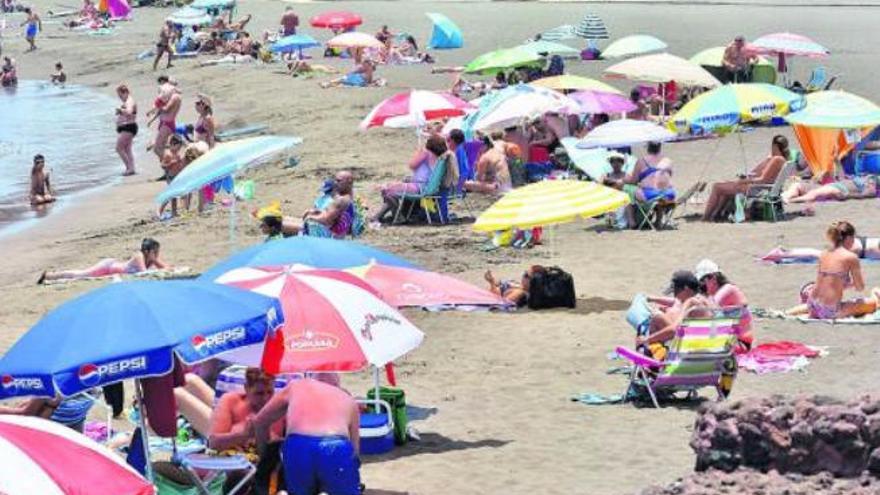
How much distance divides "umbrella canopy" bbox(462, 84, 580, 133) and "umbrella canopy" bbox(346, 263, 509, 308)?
8972mm

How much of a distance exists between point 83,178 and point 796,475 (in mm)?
20691

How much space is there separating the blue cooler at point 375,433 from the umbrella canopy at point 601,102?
1140 cm

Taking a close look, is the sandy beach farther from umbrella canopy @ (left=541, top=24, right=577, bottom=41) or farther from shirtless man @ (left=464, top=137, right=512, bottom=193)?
umbrella canopy @ (left=541, top=24, right=577, bottom=41)

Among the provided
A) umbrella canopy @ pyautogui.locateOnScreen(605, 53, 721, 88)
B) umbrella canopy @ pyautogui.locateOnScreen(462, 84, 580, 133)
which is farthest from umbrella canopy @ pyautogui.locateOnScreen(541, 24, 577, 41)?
umbrella canopy @ pyautogui.locateOnScreen(462, 84, 580, 133)

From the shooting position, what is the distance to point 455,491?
30.3 feet

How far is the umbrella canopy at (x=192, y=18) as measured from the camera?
43719mm

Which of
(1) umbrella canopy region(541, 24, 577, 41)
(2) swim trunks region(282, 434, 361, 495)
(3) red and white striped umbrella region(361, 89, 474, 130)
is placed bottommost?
(1) umbrella canopy region(541, 24, 577, 41)

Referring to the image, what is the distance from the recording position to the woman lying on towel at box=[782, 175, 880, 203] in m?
18.4

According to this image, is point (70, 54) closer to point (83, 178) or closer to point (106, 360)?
point (83, 178)

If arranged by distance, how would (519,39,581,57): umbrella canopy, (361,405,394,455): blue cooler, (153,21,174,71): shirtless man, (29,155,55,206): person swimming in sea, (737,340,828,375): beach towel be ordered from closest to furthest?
(361,405,394,455): blue cooler
(737,340,828,375): beach towel
(29,155,55,206): person swimming in sea
(519,39,581,57): umbrella canopy
(153,21,174,71): shirtless man

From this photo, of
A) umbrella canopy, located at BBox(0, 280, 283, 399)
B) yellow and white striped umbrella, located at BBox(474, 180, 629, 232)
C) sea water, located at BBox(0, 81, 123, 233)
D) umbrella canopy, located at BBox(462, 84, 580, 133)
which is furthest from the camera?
sea water, located at BBox(0, 81, 123, 233)

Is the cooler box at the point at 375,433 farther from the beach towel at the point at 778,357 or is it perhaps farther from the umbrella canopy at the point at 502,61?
the umbrella canopy at the point at 502,61

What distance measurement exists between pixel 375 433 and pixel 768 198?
8300 millimetres

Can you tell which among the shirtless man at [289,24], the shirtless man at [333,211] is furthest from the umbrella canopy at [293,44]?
the shirtless man at [333,211]
